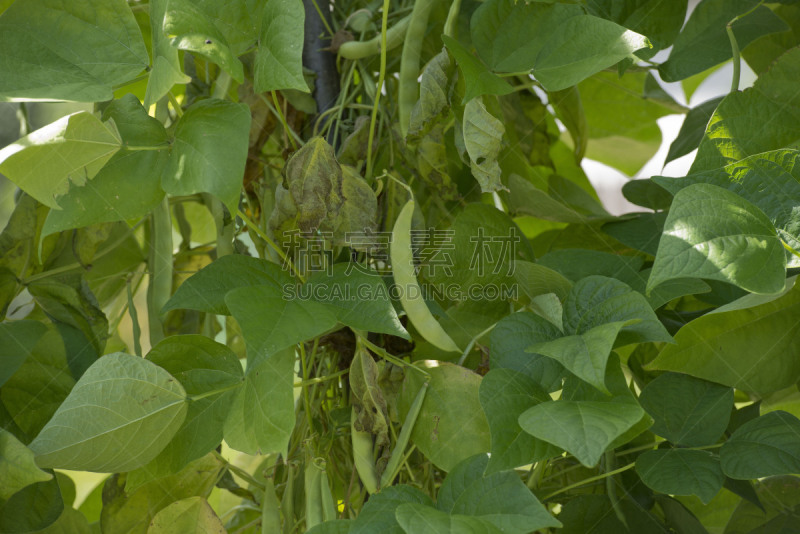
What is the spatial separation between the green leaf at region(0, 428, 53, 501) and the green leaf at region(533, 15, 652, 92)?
1.04 ft

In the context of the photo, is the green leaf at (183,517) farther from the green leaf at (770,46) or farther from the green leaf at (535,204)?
the green leaf at (770,46)

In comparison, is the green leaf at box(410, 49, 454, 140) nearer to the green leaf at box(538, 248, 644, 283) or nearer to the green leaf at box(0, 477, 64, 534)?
the green leaf at box(538, 248, 644, 283)

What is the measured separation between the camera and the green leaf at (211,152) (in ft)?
1.01

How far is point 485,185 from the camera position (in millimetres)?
375

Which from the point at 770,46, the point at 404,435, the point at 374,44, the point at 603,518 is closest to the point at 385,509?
the point at 404,435

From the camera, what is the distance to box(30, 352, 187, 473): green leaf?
325 mm

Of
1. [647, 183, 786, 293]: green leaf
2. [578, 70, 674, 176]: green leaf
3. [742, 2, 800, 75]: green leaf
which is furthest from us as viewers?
[578, 70, 674, 176]: green leaf

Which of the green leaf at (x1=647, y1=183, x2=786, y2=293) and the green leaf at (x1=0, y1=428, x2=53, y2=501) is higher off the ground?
the green leaf at (x1=647, y1=183, x2=786, y2=293)

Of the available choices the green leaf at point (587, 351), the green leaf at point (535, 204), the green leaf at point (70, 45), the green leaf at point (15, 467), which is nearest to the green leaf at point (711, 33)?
the green leaf at point (535, 204)

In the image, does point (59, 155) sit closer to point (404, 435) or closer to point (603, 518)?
point (404, 435)

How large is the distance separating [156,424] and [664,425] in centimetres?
27

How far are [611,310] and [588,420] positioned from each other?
62 millimetres

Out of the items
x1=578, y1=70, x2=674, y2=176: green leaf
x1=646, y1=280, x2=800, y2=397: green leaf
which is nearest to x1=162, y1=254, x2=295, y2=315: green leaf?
x1=646, y1=280, x2=800, y2=397: green leaf

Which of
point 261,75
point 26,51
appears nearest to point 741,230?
point 261,75
